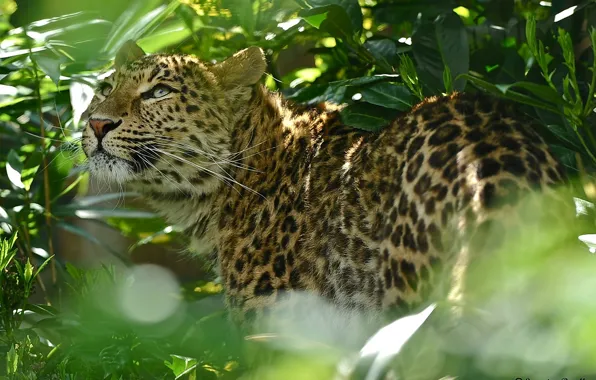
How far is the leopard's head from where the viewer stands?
3.71 meters

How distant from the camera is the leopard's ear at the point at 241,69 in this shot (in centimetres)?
392

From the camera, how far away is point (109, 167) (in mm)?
3709

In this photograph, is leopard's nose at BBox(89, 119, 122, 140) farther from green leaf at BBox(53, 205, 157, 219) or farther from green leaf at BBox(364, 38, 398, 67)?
green leaf at BBox(364, 38, 398, 67)

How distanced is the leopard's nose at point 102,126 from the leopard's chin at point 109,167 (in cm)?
9

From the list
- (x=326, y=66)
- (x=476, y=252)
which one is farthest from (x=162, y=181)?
(x=476, y=252)

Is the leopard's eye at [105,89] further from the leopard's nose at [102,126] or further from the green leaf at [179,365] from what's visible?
the green leaf at [179,365]

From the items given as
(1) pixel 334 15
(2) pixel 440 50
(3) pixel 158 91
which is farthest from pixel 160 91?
(2) pixel 440 50

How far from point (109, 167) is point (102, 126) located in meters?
0.20

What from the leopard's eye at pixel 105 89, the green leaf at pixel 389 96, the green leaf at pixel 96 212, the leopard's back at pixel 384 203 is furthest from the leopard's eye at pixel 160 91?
the green leaf at pixel 96 212

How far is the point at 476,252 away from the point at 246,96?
1932mm

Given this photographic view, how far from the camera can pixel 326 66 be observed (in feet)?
15.0

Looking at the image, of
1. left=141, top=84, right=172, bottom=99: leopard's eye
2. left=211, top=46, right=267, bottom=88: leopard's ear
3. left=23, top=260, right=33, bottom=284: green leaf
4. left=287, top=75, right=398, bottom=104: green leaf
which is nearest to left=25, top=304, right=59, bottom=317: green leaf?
left=23, top=260, right=33, bottom=284: green leaf

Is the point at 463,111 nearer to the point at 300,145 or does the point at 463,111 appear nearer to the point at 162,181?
the point at 300,145

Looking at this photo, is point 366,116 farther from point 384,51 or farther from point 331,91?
point 384,51
